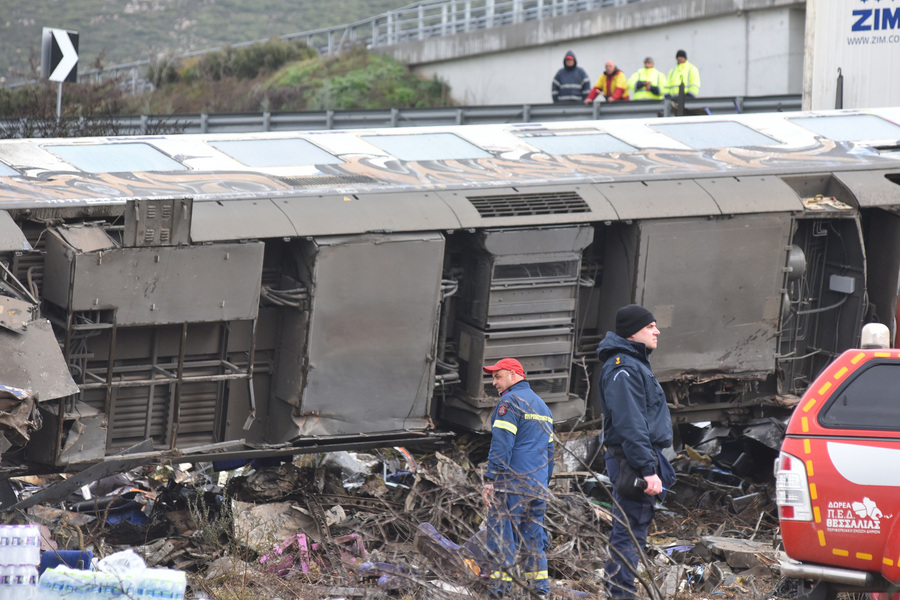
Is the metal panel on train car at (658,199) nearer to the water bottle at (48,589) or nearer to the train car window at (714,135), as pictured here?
the train car window at (714,135)

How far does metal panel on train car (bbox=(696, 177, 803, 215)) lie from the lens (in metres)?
8.58

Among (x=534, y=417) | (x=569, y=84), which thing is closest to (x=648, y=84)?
(x=569, y=84)

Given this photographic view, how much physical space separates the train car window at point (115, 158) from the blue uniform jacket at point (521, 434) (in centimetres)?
311

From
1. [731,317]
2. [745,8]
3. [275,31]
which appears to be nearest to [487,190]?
[731,317]

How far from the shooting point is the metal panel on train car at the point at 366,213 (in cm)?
744

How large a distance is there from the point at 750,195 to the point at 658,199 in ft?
2.77

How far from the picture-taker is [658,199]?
842 cm

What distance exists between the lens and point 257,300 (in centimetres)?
733

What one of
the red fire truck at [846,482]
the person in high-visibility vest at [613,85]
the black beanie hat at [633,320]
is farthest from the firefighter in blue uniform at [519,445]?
the person in high-visibility vest at [613,85]

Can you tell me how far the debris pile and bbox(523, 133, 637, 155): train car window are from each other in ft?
8.44

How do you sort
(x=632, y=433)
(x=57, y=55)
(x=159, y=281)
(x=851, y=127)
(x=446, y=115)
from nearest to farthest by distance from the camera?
(x=632, y=433) → (x=159, y=281) → (x=851, y=127) → (x=57, y=55) → (x=446, y=115)

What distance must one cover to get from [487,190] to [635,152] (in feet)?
5.75

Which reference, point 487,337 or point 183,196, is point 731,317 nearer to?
point 487,337

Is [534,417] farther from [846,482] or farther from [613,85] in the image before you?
[613,85]
